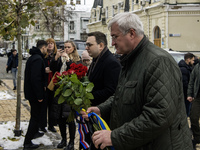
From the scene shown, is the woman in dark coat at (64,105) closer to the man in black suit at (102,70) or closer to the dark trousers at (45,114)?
the dark trousers at (45,114)

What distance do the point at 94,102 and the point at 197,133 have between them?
3.17 m

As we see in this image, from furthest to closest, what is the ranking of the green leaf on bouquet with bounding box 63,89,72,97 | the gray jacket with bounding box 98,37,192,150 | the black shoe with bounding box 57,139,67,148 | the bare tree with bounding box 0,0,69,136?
the bare tree with bounding box 0,0,69,136
the black shoe with bounding box 57,139,67,148
the green leaf on bouquet with bounding box 63,89,72,97
the gray jacket with bounding box 98,37,192,150

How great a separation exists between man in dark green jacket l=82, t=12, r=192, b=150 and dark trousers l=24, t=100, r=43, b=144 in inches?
145

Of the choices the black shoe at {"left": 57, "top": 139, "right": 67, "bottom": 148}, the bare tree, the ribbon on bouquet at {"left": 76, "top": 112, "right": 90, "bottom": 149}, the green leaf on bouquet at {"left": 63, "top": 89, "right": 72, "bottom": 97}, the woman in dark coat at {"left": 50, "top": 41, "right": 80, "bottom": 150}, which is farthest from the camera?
the bare tree

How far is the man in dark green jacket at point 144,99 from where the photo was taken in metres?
2.34

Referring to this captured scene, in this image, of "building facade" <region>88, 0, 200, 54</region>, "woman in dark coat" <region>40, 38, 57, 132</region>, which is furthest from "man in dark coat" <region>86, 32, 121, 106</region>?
"building facade" <region>88, 0, 200, 54</region>

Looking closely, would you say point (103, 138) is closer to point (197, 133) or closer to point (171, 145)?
point (171, 145)

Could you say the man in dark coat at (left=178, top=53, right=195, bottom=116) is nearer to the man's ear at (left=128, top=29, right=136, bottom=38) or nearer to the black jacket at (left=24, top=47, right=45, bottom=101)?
the black jacket at (left=24, top=47, right=45, bottom=101)

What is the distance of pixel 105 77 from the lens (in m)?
4.55

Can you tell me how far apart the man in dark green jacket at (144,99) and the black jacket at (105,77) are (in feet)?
5.74

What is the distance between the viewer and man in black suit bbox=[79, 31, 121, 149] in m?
4.52

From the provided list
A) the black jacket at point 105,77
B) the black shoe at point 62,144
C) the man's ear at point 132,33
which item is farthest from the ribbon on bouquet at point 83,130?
the black shoe at point 62,144

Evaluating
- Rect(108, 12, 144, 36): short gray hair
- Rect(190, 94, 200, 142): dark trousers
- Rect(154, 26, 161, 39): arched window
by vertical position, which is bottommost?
Rect(190, 94, 200, 142): dark trousers

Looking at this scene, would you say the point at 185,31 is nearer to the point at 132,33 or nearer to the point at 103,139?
the point at 132,33
